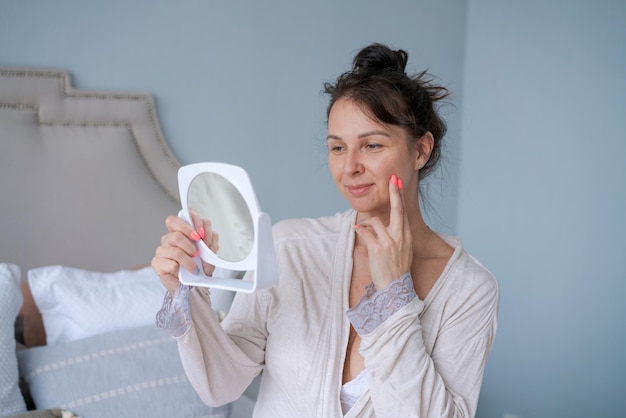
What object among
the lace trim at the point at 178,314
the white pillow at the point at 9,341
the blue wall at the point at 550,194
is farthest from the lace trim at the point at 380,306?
the blue wall at the point at 550,194

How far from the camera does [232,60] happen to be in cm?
252

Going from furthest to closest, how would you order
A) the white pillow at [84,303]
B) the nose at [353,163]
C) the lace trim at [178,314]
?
1. the white pillow at [84,303]
2. the nose at [353,163]
3. the lace trim at [178,314]

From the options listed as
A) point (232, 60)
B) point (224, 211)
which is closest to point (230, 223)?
point (224, 211)

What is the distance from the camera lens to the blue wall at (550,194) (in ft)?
9.45

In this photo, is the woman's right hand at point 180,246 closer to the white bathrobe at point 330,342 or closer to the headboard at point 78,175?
the white bathrobe at point 330,342

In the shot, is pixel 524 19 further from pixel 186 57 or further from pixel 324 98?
pixel 186 57

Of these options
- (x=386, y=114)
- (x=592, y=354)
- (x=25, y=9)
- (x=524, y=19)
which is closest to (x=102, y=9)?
(x=25, y=9)

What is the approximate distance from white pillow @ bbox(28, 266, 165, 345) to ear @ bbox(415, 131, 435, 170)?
3.13ft

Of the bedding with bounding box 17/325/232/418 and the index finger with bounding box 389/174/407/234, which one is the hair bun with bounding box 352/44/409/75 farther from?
the bedding with bounding box 17/325/232/418

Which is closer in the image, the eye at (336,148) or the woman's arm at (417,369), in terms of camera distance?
the woman's arm at (417,369)

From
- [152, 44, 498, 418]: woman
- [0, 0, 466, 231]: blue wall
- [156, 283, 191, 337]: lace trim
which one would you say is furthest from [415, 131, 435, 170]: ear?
[0, 0, 466, 231]: blue wall

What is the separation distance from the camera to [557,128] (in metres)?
3.02

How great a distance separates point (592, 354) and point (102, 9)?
2369mm

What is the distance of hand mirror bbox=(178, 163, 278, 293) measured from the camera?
3.76ft
